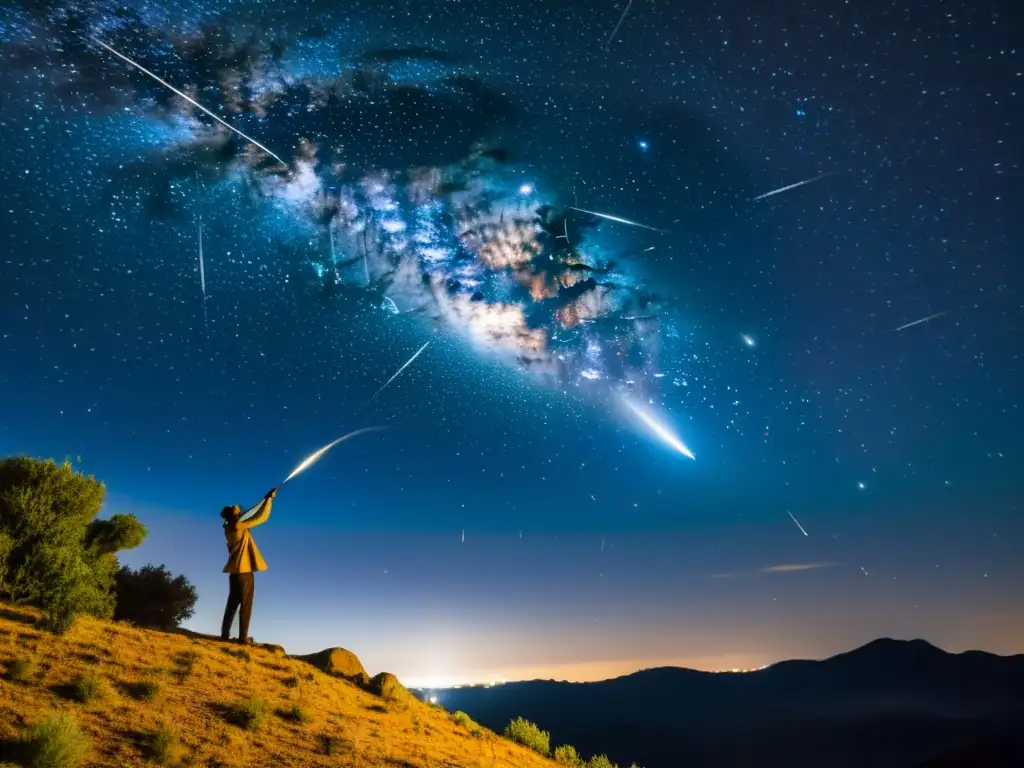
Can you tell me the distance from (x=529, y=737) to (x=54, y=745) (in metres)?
11.9

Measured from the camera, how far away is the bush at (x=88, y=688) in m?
7.57

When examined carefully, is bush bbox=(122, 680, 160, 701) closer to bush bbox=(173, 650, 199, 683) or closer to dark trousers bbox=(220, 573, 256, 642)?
bush bbox=(173, 650, 199, 683)

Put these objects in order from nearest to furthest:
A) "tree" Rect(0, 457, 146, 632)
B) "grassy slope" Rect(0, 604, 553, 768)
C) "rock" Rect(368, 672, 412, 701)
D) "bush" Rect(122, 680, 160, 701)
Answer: "grassy slope" Rect(0, 604, 553, 768), "bush" Rect(122, 680, 160, 701), "tree" Rect(0, 457, 146, 632), "rock" Rect(368, 672, 412, 701)

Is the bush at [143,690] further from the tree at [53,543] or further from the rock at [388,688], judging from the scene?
the rock at [388,688]

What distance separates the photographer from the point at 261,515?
460 inches

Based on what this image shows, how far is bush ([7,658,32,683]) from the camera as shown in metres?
7.64

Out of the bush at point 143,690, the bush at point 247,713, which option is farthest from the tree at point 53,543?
the bush at point 247,713

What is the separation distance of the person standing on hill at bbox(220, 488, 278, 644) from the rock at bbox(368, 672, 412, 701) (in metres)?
3.18

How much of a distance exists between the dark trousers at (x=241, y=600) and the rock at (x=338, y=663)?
5.58 feet

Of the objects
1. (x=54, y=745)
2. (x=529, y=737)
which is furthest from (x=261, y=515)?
(x=529, y=737)

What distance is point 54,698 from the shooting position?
7391mm

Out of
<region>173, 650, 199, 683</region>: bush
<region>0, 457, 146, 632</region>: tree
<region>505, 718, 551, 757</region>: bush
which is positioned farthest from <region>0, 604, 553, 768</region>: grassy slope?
<region>505, 718, 551, 757</region>: bush

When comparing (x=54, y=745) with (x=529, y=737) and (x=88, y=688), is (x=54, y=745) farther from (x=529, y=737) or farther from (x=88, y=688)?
(x=529, y=737)

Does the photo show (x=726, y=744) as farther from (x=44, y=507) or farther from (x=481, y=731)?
(x=44, y=507)
